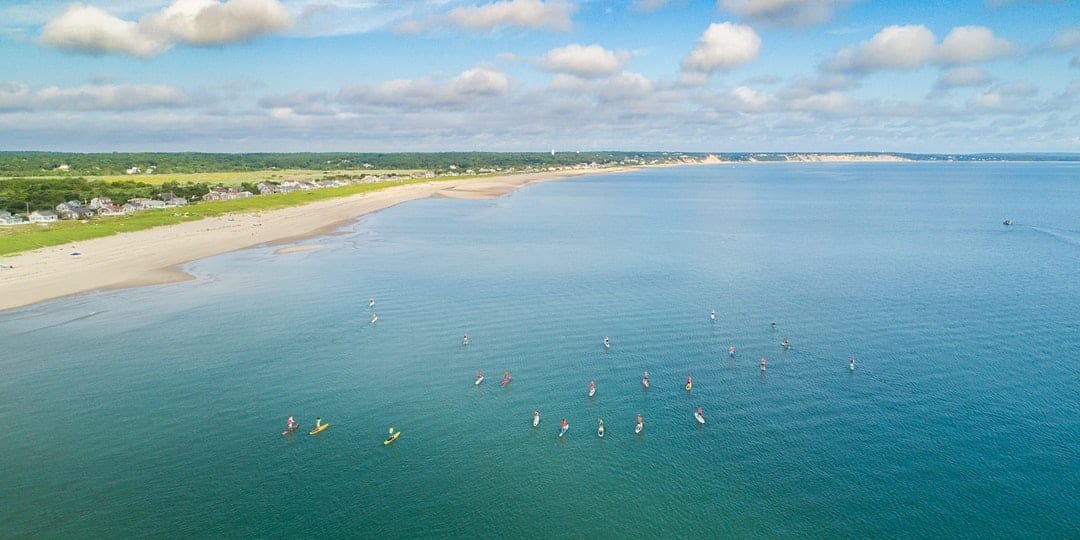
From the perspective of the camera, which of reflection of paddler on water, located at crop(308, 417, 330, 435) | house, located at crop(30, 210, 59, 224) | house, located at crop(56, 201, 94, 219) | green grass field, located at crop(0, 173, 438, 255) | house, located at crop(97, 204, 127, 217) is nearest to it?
reflection of paddler on water, located at crop(308, 417, 330, 435)

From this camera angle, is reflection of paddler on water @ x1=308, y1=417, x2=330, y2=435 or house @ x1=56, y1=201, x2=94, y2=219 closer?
reflection of paddler on water @ x1=308, y1=417, x2=330, y2=435

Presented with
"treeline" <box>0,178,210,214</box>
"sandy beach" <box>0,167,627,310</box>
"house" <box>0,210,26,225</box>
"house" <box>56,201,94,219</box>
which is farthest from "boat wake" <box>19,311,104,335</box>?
"treeline" <box>0,178,210,214</box>

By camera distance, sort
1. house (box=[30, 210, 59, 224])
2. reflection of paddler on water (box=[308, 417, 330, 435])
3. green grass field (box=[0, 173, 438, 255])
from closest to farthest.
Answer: reflection of paddler on water (box=[308, 417, 330, 435]) → green grass field (box=[0, 173, 438, 255]) → house (box=[30, 210, 59, 224])

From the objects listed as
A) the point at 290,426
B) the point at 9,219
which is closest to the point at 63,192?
the point at 9,219

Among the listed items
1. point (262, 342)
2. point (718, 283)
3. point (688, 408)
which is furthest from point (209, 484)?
point (718, 283)

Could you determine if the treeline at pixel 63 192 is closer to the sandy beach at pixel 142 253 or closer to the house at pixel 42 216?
the house at pixel 42 216

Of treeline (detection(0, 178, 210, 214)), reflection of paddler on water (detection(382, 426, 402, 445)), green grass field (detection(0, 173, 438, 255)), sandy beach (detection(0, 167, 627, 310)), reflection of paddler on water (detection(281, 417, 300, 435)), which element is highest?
treeline (detection(0, 178, 210, 214))

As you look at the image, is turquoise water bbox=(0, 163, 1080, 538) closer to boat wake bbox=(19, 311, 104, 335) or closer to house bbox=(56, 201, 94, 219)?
boat wake bbox=(19, 311, 104, 335)
